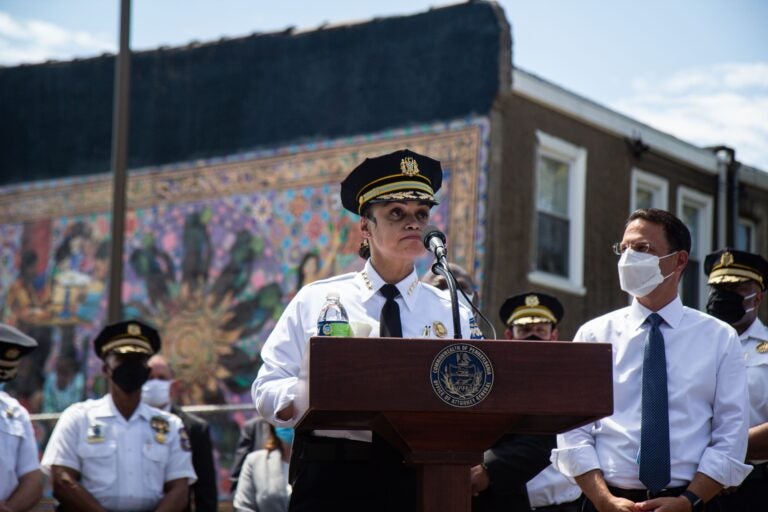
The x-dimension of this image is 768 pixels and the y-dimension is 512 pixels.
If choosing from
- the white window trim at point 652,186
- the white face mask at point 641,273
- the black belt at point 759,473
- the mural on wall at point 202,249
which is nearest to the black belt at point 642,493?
the white face mask at point 641,273

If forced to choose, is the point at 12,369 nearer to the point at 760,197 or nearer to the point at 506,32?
the point at 506,32

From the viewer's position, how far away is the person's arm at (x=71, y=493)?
8.19 metres

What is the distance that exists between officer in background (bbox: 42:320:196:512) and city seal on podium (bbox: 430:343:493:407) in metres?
5.00

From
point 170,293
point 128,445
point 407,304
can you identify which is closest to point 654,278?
point 407,304

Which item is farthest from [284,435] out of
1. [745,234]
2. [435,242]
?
[745,234]

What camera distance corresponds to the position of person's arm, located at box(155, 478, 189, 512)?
28.1ft

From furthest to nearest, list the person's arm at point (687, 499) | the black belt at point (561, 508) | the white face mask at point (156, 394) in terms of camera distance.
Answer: the white face mask at point (156, 394), the black belt at point (561, 508), the person's arm at point (687, 499)

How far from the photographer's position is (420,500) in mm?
3988

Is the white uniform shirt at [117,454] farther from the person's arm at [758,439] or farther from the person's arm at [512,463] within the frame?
the person's arm at [758,439]

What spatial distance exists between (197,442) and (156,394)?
565 millimetres

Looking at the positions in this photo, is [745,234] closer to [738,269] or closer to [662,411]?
[738,269]

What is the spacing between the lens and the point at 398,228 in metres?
4.81

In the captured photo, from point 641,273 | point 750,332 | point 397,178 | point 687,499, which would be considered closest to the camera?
point 397,178

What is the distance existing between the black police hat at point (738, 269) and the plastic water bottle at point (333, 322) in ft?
10.5
